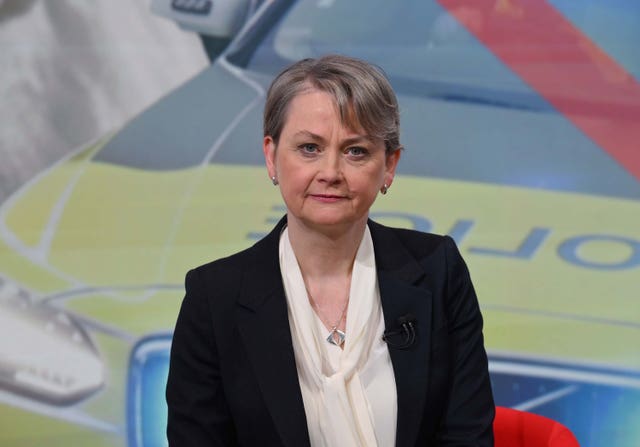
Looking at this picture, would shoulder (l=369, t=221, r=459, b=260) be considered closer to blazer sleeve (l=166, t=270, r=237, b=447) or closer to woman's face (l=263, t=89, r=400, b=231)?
woman's face (l=263, t=89, r=400, b=231)

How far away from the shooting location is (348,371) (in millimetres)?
1974

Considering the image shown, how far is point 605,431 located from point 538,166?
955 mm

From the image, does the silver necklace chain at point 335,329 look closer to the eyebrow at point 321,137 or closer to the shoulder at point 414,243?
the shoulder at point 414,243

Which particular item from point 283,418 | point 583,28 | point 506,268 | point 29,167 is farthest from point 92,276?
point 583,28

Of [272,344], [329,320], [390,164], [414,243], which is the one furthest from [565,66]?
[272,344]

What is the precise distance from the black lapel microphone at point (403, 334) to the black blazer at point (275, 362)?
1cm

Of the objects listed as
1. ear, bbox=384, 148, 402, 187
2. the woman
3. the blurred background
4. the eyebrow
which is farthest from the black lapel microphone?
the blurred background

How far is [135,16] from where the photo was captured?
138 inches

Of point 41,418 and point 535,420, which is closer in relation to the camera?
point 535,420

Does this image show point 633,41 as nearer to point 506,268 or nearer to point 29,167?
point 506,268

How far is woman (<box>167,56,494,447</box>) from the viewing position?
75.4 inches

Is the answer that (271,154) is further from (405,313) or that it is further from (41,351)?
(41,351)

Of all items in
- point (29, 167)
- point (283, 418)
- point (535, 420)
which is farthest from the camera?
point (29, 167)

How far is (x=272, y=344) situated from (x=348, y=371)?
0.16 metres
